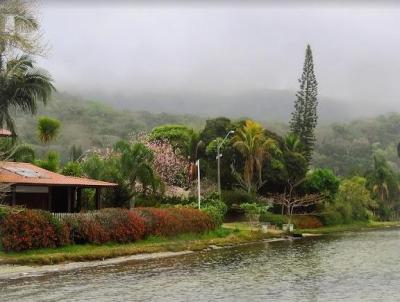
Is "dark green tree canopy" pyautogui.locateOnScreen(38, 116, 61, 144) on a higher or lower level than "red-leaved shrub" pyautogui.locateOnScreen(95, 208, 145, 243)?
higher

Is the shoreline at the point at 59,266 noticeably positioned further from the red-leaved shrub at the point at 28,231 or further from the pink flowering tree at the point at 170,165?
the pink flowering tree at the point at 170,165

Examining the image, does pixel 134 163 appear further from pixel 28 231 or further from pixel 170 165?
pixel 170 165

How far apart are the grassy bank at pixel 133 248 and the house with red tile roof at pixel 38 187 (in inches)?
175

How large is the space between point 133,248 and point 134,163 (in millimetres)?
11052

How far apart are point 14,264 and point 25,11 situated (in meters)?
12.6

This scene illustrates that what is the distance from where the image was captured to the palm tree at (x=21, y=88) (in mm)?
36875

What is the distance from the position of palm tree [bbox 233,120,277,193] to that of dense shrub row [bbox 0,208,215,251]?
19.9 meters

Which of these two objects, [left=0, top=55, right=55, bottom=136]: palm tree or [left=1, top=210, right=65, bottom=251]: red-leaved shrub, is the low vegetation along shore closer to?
[left=1, top=210, right=65, bottom=251]: red-leaved shrub

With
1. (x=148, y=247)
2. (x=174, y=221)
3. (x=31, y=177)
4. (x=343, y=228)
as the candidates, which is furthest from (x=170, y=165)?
(x=31, y=177)

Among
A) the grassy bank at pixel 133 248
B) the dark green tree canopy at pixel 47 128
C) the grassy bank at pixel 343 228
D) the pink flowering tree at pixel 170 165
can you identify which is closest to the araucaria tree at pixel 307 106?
the grassy bank at pixel 343 228

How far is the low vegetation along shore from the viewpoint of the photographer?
1217 inches

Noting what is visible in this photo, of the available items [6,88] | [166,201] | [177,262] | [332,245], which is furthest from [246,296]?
[166,201]

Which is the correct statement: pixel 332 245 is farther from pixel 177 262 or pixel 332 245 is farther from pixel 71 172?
pixel 71 172

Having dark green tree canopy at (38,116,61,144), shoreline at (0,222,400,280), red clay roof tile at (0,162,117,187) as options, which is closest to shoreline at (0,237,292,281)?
shoreline at (0,222,400,280)
